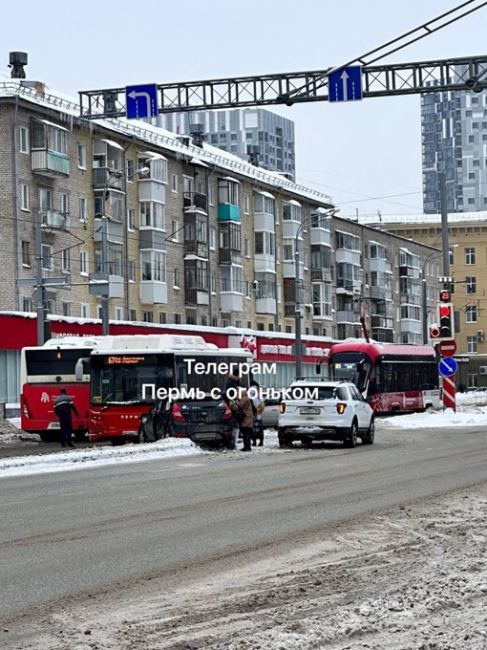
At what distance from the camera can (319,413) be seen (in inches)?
1337

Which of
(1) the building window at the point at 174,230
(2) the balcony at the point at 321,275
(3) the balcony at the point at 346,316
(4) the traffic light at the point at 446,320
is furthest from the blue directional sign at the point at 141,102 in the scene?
(3) the balcony at the point at 346,316

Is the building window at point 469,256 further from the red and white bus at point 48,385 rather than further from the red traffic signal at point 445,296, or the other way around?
the red and white bus at point 48,385

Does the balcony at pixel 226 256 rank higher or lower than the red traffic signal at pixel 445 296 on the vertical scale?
higher

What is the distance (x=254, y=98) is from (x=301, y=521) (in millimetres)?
20188

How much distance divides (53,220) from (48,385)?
23.8 meters

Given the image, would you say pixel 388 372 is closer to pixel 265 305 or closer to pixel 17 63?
pixel 17 63

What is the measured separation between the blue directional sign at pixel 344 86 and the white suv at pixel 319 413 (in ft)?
25.9

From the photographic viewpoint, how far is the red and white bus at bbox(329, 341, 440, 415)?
56.6 meters

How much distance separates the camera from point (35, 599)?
10.6 m

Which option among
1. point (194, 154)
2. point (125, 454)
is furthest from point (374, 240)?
point (125, 454)

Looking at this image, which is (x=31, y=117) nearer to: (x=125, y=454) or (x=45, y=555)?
(x=125, y=454)

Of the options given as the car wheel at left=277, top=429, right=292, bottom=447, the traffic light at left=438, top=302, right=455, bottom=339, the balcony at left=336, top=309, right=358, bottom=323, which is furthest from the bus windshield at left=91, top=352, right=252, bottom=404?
the balcony at left=336, top=309, right=358, bottom=323

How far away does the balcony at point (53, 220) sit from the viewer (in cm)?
6324

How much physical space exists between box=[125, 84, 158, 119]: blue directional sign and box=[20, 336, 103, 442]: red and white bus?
33.8 feet
